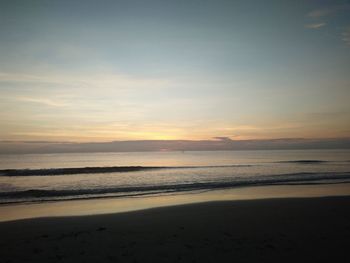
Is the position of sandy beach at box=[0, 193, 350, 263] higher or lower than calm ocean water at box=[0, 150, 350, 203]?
higher

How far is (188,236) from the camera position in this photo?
26.9 feet

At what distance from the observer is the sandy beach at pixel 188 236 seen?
6.59 metres

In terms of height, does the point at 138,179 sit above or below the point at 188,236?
below

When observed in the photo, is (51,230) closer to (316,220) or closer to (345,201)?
(316,220)

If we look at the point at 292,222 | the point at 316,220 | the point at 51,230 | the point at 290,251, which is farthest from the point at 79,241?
the point at 316,220

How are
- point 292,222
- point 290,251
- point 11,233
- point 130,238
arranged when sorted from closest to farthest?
point 290,251 → point 130,238 → point 11,233 → point 292,222

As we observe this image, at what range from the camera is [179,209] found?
1262 cm

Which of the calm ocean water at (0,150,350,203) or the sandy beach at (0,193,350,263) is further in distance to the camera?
the calm ocean water at (0,150,350,203)

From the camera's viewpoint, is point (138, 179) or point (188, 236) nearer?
point (188, 236)

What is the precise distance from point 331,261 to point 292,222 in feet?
11.8

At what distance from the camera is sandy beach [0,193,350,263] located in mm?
6590

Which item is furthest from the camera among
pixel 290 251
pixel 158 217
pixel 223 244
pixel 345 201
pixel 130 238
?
pixel 345 201

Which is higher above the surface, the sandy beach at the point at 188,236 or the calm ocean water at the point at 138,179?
the sandy beach at the point at 188,236

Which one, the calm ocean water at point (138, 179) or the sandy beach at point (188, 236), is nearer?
the sandy beach at point (188, 236)
